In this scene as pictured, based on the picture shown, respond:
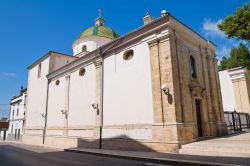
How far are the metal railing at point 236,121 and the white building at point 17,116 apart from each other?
28715mm

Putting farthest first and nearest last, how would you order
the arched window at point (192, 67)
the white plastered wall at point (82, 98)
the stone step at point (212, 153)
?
the white plastered wall at point (82, 98) < the arched window at point (192, 67) < the stone step at point (212, 153)

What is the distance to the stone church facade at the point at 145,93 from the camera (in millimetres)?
10750

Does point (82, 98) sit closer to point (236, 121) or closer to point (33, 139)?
point (33, 139)

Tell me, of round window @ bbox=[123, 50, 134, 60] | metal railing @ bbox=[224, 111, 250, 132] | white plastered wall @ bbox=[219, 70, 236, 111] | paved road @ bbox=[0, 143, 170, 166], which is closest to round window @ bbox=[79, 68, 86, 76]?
round window @ bbox=[123, 50, 134, 60]

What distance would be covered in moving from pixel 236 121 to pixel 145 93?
33.9 feet

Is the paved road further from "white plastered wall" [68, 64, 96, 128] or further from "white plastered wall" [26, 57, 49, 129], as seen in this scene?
"white plastered wall" [26, 57, 49, 129]

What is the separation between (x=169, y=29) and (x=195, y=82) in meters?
3.73

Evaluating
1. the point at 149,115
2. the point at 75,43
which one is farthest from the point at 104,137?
the point at 75,43

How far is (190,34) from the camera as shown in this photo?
1310 cm

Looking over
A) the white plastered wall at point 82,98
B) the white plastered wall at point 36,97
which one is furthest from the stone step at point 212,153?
the white plastered wall at point 36,97

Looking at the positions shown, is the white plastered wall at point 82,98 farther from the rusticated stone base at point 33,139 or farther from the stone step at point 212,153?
the stone step at point 212,153

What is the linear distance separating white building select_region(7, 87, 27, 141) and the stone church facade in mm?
16767

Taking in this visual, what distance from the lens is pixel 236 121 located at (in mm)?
17344

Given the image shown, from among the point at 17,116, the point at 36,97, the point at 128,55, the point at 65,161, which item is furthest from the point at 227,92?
the point at 17,116
